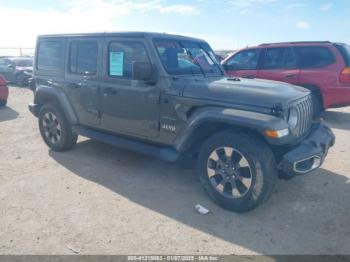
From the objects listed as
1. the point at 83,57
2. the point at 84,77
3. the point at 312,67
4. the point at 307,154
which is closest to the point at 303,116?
the point at 307,154

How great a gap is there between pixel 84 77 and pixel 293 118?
313 cm

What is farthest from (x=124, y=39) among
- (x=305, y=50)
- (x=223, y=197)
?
(x=305, y=50)

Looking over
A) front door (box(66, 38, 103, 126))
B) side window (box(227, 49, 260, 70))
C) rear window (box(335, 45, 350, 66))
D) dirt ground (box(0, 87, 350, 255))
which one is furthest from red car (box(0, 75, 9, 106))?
rear window (box(335, 45, 350, 66))

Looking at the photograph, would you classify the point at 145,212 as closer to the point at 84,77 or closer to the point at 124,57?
the point at 124,57

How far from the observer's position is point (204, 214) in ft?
11.8

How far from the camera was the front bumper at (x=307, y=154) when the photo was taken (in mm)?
3264

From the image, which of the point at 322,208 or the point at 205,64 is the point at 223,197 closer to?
the point at 322,208

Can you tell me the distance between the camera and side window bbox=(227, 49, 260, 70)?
854cm

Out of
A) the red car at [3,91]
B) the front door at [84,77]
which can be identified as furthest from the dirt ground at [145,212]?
the red car at [3,91]

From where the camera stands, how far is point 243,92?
11.6 feet

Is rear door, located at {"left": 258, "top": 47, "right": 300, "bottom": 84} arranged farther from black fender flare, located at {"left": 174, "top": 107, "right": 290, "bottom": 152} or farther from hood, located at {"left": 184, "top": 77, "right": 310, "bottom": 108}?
black fender flare, located at {"left": 174, "top": 107, "right": 290, "bottom": 152}

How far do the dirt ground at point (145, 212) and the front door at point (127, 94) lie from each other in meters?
0.78

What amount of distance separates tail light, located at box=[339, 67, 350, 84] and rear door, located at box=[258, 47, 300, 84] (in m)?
0.96

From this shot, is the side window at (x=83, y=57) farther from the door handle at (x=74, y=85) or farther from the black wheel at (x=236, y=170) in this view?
the black wheel at (x=236, y=170)
